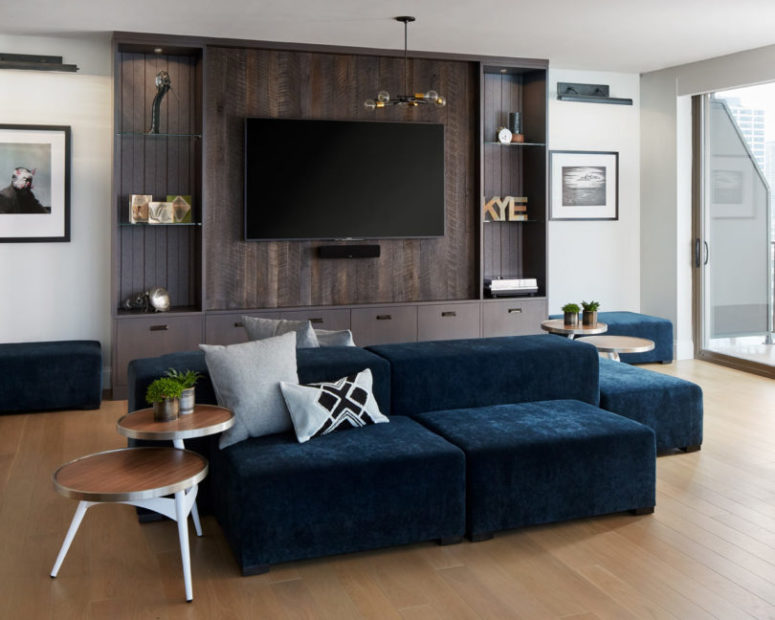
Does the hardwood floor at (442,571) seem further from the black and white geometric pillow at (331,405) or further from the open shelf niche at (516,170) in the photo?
the open shelf niche at (516,170)

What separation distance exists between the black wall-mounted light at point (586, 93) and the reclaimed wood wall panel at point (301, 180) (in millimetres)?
1087

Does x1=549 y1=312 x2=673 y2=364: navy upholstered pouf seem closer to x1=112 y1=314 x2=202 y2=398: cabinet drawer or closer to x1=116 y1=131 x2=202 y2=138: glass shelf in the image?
x1=112 y1=314 x2=202 y2=398: cabinet drawer

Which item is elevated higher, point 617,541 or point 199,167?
point 199,167

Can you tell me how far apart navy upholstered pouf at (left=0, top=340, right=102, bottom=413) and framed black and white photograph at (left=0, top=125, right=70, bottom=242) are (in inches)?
35.4

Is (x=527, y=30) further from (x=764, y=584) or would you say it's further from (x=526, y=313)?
(x=764, y=584)

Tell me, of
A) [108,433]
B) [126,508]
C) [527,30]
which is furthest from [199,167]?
[126,508]

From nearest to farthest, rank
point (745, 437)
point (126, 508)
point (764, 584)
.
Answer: point (764, 584) → point (126, 508) → point (745, 437)

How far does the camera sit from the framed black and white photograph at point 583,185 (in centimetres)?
759

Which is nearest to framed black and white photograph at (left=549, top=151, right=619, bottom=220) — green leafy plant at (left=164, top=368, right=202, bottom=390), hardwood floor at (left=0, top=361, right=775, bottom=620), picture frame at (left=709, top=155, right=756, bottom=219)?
picture frame at (left=709, top=155, right=756, bottom=219)

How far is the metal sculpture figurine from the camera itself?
6.03 metres

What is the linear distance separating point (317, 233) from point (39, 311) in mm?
2116

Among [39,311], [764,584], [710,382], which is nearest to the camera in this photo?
[764,584]

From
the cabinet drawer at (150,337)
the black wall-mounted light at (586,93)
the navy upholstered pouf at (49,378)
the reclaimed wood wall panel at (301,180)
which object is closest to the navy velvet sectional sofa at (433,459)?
the navy upholstered pouf at (49,378)

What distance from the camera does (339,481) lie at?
3.15m
